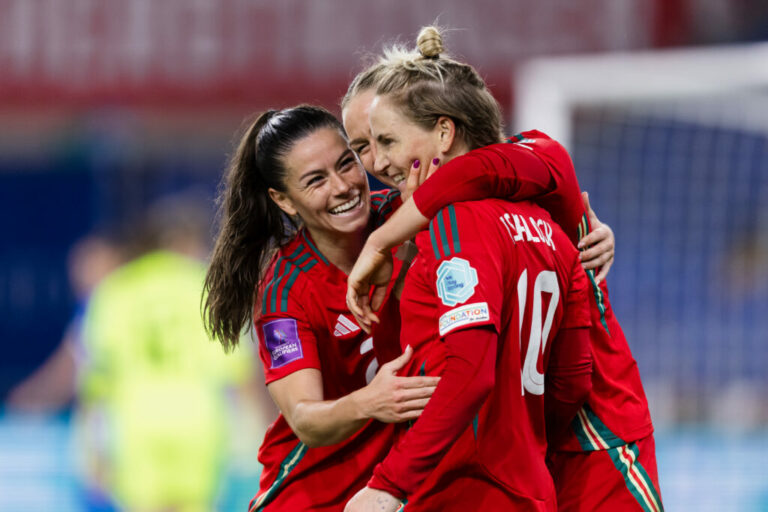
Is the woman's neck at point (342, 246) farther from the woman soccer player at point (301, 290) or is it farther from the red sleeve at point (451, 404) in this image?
the red sleeve at point (451, 404)

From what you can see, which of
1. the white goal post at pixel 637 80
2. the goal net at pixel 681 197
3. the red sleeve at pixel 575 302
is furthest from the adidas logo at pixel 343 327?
the white goal post at pixel 637 80

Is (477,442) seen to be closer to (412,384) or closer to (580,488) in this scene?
(412,384)

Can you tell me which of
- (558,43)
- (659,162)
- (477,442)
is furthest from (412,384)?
(558,43)

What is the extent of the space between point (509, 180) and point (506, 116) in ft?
28.1

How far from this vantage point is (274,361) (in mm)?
2717

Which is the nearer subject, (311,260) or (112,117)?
(311,260)

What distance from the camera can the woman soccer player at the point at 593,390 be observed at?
232 centimetres

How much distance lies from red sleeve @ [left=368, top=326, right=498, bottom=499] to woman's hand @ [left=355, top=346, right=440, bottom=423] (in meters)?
0.12

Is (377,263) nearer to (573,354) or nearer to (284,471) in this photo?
(573,354)

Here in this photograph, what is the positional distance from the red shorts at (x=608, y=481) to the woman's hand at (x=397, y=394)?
1.81ft

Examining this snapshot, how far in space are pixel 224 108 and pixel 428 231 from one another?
8.59 m

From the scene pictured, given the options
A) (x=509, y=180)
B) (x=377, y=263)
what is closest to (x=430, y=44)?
(x=509, y=180)

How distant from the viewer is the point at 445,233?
210cm

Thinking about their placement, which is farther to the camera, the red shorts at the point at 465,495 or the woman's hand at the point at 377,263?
the woman's hand at the point at 377,263
